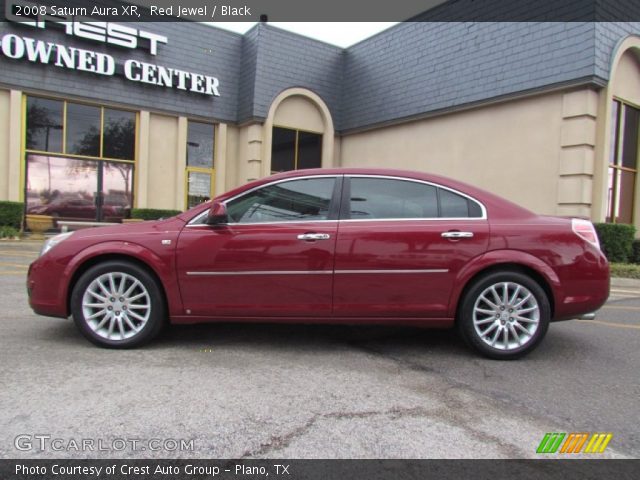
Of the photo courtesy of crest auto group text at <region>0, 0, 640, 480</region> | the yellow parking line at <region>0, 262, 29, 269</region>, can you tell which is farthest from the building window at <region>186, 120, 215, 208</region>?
the photo courtesy of crest auto group text at <region>0, 0, 640, 480</region>

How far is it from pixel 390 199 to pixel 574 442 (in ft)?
7.46

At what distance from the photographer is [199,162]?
16766 millimetres

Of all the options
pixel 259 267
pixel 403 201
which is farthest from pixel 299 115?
pixel 259 267

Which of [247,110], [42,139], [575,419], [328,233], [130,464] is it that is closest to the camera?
[130,464]

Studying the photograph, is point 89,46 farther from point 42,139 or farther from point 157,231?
point 157,231

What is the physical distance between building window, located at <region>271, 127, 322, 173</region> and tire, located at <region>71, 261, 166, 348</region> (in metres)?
13.1

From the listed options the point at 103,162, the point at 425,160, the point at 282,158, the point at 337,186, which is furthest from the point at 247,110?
the point at 337,186

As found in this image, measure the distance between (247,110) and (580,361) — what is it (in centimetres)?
1402

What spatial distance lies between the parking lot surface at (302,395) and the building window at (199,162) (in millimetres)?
12051

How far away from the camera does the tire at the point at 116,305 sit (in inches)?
161

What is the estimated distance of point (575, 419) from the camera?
2.96 meters

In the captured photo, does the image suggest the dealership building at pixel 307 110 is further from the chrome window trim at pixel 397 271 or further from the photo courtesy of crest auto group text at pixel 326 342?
the chrome window trim at pixel 397 271

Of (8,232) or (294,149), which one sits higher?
(294,149)

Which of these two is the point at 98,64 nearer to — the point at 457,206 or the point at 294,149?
the point at 294,149
